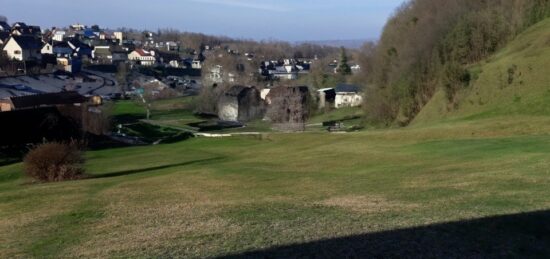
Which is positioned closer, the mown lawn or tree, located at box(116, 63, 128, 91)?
the mown lawn

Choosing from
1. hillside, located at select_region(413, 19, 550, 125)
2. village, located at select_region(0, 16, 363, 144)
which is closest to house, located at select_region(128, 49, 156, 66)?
village, located at select_region(0, 16, 363, 144)

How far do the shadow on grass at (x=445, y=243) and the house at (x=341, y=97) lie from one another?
295 feet

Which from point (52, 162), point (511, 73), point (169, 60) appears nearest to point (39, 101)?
point (52, 162)

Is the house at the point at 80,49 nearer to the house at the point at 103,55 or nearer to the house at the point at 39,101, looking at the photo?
the house at the point at 103,55

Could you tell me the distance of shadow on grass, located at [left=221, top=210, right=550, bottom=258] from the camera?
9891 millimetres

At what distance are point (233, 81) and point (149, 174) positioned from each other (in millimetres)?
99784

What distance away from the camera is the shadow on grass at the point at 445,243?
32.4 ft

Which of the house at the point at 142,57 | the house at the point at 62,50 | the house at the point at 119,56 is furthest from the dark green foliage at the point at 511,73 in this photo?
the house at the point at 142,57

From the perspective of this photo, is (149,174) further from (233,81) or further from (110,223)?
(233,81)

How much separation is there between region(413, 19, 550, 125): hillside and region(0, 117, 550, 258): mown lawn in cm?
1368

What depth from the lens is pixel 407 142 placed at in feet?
112

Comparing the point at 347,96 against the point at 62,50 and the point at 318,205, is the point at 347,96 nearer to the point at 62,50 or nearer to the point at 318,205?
the point at 62,50

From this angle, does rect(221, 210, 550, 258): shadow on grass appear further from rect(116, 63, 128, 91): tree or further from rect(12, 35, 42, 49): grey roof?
rect(12, 35, 42, 49): grey roof

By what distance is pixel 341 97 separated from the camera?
10612 centimetres
